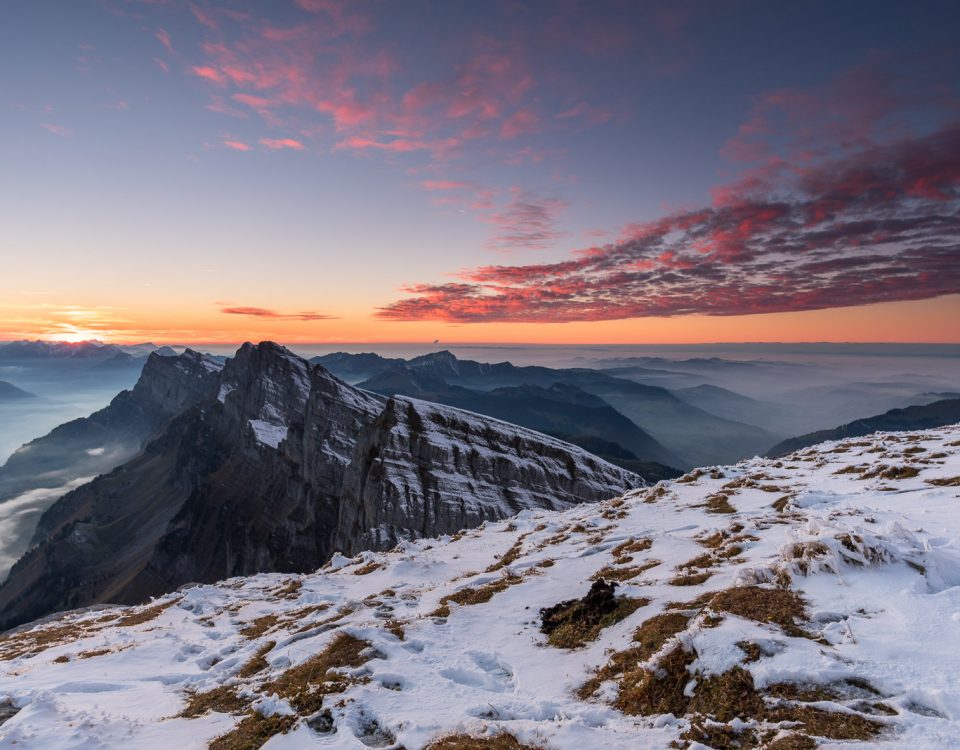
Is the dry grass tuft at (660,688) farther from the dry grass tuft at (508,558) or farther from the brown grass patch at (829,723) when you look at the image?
the dry grass tuft at (508,558)

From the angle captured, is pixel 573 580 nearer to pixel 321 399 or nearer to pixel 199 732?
pixel 199 732

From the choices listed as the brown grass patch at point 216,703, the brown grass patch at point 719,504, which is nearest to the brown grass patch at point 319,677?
the brown grass patch at point 216,703

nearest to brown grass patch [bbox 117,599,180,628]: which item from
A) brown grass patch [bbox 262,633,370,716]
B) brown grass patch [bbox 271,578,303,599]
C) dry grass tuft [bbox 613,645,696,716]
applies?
brown grass patch [bbox 271,578,303,599]

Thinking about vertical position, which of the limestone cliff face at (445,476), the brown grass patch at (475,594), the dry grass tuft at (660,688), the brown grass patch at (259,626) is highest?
the dry grass tuft at (660,688)

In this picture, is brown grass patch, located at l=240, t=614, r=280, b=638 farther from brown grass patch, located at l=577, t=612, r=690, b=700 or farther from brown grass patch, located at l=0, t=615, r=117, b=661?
brown grass patch, located at l=577, t=612, r=690, b=700

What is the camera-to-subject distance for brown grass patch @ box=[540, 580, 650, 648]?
12.0 m

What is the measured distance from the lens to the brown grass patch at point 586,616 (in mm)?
12023

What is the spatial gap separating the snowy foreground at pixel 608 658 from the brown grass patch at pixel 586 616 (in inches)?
3.3

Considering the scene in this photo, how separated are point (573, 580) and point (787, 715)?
1031 cm

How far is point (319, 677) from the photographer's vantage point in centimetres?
1155

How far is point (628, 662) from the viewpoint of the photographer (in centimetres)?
989

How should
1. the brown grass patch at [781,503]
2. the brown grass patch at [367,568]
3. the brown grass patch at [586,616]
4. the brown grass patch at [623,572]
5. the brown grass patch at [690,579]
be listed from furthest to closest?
the brown grass patch at [367,568] < the brown grass patch at [781,503] < the brown grass patch at [623,572] < the brown grass patch at [690,579] < the brown grass patch at [586,616]

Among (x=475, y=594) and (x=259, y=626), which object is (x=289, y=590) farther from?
(x=475, y=594)

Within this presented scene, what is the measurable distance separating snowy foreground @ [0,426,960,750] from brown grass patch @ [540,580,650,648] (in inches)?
3.3
